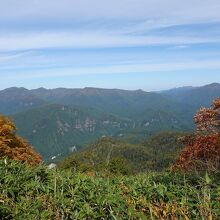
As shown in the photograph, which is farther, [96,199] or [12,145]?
[12,145]

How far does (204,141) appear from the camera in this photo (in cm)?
1956

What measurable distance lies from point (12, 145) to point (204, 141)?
11667mm

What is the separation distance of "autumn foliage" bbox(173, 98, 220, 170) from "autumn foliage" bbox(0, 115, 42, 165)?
7979 millimetres

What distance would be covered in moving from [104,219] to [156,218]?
2.31 ft

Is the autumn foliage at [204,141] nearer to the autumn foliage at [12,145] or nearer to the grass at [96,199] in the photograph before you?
the autumn foliage at [12,145]

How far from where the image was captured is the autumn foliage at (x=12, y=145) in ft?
74.2

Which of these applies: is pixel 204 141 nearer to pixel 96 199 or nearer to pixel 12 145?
pixel 12 145

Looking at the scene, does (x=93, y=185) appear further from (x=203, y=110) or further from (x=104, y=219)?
(x=203, y=110)

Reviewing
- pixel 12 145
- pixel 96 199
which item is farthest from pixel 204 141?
pixel 96 199

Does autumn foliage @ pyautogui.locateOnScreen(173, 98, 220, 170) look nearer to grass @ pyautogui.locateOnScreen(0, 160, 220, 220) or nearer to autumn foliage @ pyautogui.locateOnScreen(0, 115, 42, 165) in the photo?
autumn foliage @ pyautogui.locateOnScreen(0, 115, 42, 165)

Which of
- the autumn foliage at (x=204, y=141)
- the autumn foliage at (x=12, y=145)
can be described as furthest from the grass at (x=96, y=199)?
the autumn foliage at (x=12, y=145)

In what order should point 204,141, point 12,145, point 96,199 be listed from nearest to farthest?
point 96,199
point 204,141
point 12,145

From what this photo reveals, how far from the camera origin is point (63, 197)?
468 centimetres

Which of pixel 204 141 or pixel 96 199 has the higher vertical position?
pixel 96 199
